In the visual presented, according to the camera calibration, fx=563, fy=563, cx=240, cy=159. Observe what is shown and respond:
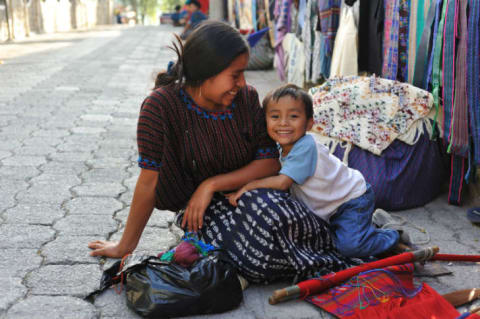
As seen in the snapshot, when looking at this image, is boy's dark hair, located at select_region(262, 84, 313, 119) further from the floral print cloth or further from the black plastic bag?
the floral print cloth

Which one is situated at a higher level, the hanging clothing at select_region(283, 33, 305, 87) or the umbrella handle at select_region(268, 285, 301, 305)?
the hanging clothing at select_region(283, 33, 305, 87)

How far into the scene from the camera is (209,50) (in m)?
2.45

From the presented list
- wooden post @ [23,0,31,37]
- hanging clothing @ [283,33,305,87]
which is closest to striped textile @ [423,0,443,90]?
hanging clothing @ [283,33,305,87]

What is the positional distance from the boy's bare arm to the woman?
0.03m

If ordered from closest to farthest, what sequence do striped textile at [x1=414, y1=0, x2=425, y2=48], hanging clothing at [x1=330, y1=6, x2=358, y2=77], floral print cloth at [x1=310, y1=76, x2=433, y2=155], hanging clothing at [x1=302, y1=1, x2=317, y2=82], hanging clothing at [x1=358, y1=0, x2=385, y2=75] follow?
floral print cloth at [x1=310, y1=76, x2=433, y2=155], striped textile at [x1=414, y1=0, x2=425, y2=48], hanging clothing at [x1=358, y1=0, x2=385, y2=75], hanging clothing at [x1=330, y1=6, x2=358, y2=77], hanging clothing at [x1=302, y1=1, x2=317, y2=82]

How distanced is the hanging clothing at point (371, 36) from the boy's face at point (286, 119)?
2.23 meters

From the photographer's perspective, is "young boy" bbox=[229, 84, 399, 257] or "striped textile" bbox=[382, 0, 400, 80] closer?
"young boy" bbox=[229, 84, 399, 257]

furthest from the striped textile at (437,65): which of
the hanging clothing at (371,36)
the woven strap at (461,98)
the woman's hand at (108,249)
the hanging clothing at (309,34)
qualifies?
the hanging clothing at (309,34)

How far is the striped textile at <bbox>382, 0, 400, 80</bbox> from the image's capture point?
424 centimetres

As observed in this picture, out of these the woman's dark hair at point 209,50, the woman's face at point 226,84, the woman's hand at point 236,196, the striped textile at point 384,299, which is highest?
the woman's dark hair at point 209,50

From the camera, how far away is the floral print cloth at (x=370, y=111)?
149 inches

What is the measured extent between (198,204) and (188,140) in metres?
0.30

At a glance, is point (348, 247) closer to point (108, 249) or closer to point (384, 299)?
point (384, 299)

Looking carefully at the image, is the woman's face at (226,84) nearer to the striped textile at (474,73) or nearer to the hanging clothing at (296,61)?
the striped textile at (474,73)
